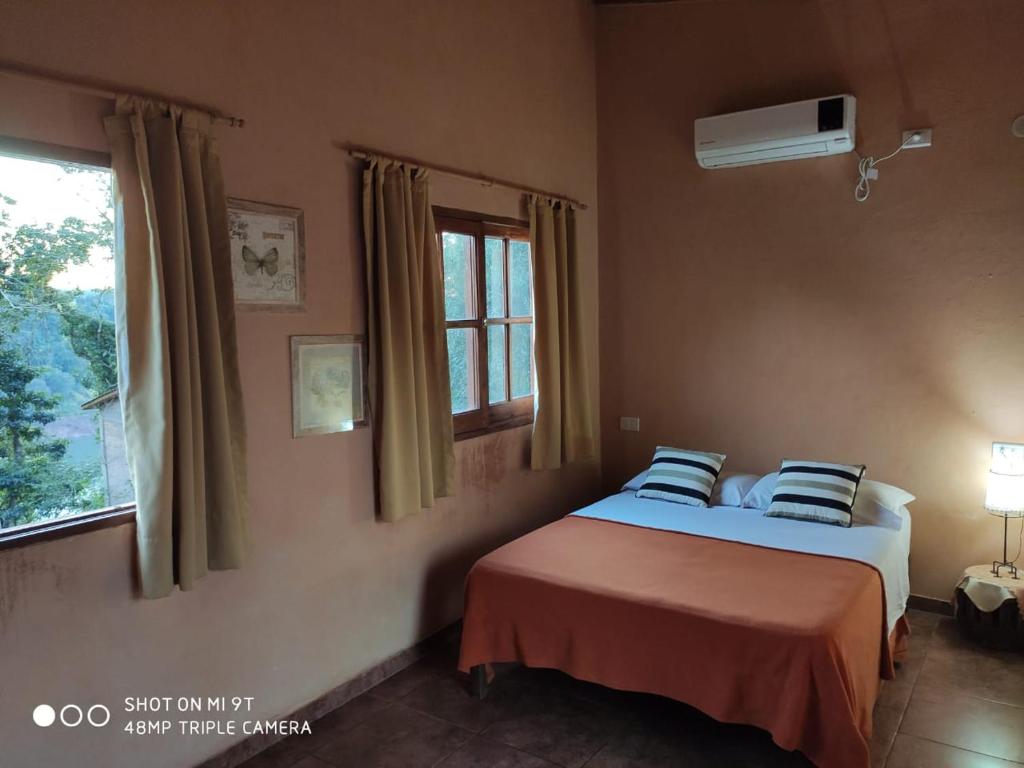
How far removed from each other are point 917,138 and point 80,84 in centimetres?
352

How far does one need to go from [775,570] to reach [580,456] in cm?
153

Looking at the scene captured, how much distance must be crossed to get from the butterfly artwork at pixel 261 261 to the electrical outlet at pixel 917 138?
3014mm

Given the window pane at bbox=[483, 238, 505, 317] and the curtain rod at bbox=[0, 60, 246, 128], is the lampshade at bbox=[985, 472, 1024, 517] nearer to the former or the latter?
the window pane at bbox=[483, 238, 505, 317]

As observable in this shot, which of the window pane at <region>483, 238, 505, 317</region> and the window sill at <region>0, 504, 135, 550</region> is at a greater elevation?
the window pane at <region>483, 238, 505, 317</region>

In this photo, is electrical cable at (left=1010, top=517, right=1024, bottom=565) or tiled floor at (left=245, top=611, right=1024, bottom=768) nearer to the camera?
tiled floor at (left=245, top=611, right=1024, bottom=768)

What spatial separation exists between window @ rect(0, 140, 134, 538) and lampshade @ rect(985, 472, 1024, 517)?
138 inches

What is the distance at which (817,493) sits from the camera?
341cm

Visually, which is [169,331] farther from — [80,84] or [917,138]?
[917,138]

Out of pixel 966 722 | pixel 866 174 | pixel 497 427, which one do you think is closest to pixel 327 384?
pixel 497 427

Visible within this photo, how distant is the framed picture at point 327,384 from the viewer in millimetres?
2688

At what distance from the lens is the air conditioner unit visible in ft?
11.7

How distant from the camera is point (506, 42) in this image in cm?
364

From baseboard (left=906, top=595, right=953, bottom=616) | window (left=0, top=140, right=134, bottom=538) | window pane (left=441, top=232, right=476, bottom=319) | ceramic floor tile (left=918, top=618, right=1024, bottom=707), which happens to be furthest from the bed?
window (left=0, top=140, right=134, bottom=538)

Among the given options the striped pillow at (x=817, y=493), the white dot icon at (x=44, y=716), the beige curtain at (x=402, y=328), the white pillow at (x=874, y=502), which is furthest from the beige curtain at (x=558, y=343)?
the white dot icon at (x=44, y=716)
